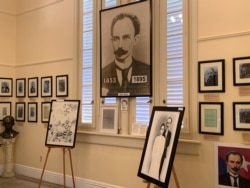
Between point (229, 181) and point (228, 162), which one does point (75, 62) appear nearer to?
point (228, 162)

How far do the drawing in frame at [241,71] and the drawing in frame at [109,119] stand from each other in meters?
1.99

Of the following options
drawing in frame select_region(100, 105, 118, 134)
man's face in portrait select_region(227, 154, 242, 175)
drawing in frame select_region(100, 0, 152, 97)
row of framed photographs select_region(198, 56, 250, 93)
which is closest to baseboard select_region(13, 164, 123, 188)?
drawing in frame select_region(100, 105, 118, 134)

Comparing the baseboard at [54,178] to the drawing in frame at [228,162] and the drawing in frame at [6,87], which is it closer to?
the drawing in frame at [6,87]

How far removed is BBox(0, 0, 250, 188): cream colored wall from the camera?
3.57 meters

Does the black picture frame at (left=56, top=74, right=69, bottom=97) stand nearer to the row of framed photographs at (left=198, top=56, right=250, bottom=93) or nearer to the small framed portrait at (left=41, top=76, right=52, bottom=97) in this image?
the small framed portrait at (left=41, top=76, right=52, bottom=97)

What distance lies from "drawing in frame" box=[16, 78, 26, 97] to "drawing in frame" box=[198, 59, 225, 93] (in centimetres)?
415

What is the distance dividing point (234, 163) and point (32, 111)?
4328mm

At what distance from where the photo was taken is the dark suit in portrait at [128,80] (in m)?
4.36

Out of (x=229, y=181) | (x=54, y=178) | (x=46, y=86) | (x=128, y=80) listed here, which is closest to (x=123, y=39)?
(x=128, y=80)

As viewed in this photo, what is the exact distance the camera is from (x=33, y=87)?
6145mm

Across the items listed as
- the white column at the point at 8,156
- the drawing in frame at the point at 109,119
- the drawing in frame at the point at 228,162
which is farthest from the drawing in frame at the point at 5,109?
the drawing in frame at the point at 228,162

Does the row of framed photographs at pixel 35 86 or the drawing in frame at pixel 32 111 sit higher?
the row of framed photographs at pixel 35 86

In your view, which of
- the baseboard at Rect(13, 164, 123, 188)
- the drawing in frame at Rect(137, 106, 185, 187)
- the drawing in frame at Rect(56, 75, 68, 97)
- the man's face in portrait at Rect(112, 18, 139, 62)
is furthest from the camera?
the drawing in frame at Rect(56, 75, 68, 97)

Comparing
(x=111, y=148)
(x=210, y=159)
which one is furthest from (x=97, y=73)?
(x=210, y=159)
